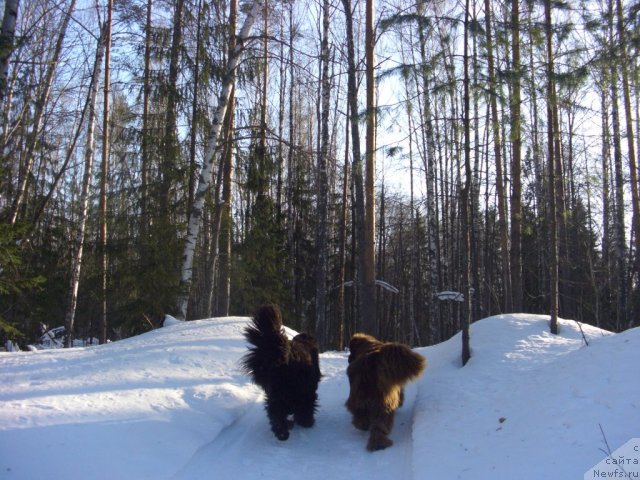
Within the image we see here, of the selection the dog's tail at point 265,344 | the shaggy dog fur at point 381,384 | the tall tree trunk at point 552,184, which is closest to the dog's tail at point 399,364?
the shaggy dog fur at point 381,384

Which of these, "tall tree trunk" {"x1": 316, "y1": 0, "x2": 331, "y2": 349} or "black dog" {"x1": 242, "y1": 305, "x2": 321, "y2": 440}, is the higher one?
"tall tree trunk" {"x1": 316, "y1": 0, "x2": 331, "y2": 349}

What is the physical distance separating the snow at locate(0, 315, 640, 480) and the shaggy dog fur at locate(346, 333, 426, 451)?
0.82ft

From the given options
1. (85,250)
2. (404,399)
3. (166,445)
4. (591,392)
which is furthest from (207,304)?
(591,392)

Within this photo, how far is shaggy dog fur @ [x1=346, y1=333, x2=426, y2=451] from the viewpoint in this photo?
17.5 feet

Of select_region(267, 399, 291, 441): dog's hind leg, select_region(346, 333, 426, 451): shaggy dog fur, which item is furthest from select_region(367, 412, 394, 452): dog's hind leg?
select_region(267, 399, 291, 441): dog's hind leg

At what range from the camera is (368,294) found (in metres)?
11.3

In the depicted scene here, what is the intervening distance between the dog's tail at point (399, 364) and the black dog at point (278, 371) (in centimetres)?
94

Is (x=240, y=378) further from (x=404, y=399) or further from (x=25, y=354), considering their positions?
(x=25, y=354)

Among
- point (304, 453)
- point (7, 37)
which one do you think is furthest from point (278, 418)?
point (7, 37)

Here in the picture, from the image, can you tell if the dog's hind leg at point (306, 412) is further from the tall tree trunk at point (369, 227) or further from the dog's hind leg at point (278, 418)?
the tall tree trunk at point (369, 227)

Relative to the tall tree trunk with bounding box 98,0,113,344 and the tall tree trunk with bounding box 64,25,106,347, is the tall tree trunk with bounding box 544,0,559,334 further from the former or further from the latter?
the tall tree trunk with bounding box 64,25,106,347

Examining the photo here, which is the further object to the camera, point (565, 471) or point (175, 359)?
point (175, 359)

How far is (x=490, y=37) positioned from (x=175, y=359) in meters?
7.13

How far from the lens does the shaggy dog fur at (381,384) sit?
534 cm
